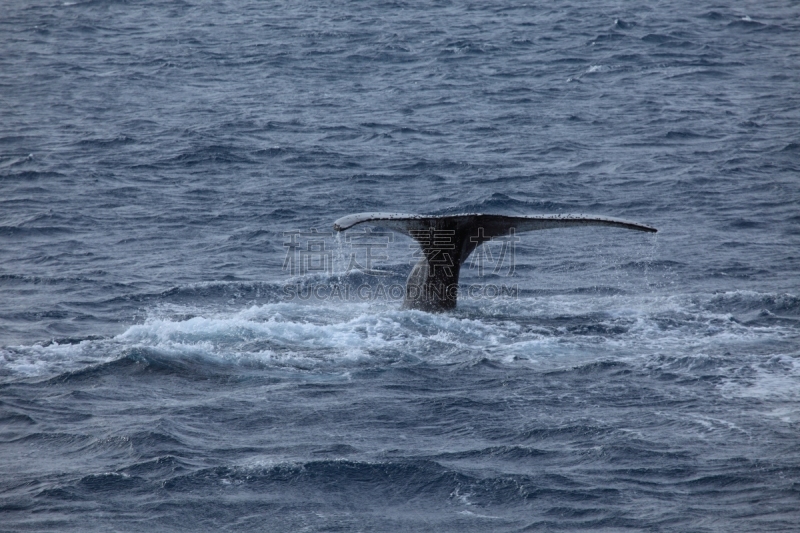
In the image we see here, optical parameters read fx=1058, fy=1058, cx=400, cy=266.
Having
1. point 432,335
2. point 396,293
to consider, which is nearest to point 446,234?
point 432,335

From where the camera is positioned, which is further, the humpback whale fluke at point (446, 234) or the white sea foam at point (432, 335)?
the humpback whale fluke at point (446, 234)

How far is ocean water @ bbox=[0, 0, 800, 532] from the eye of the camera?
35.1 ft

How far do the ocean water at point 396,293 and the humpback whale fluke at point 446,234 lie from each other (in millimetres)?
630

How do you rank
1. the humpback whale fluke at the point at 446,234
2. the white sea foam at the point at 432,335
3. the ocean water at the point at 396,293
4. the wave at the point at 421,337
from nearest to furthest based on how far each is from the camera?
the ocean water at the point at 396,293 < the wave at the point at 421,337 < the white sea foam at the point at 432,335 < the humpback whale fluke at the point at 446,234

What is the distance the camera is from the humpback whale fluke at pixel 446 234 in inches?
564

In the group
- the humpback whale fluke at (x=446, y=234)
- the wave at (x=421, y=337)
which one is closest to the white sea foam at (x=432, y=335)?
the wave at (x=421, y=337)

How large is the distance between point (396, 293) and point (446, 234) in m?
2.53

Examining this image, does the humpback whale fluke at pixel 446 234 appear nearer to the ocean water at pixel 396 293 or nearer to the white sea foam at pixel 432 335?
the white sea foam at pixel 432 335

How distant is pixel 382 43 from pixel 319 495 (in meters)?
31.7

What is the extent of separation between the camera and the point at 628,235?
69.9ft

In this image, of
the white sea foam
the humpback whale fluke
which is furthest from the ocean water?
the humpback whale fluke

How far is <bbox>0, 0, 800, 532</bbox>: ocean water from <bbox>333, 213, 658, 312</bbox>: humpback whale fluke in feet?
2.07

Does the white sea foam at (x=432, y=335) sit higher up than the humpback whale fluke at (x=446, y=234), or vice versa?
the humpback whale fluke at (x=446, y=234)

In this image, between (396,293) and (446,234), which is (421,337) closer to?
(446,234)
